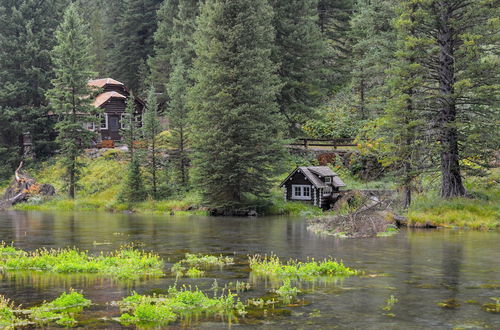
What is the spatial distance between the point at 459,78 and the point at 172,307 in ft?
96.0

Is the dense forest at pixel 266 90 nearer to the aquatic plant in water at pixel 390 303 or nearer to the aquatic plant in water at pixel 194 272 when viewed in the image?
the aquatic plant in water at pixel 194 272

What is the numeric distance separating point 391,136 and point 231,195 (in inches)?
542

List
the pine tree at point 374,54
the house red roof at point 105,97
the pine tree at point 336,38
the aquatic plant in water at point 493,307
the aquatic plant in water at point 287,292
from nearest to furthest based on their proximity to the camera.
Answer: the aquatic plant in water at point 493,307
the aquatic plant in water at point 287,292
the pine tree at point 374,54
the house red roof at point 105,97
the pine tree at point 336,38

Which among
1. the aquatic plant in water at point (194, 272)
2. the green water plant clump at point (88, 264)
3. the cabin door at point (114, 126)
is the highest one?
the cabin door at point (114, 126)

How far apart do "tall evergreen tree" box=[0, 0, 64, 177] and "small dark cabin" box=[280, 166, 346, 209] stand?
108ft

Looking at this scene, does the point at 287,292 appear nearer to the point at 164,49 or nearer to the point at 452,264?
the point at 452,264

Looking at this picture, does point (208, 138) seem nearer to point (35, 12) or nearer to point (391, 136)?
point (391, 136)

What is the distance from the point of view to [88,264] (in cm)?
2162

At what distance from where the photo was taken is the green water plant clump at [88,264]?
21047mm

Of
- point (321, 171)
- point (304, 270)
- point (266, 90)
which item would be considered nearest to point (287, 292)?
point (304, 270)

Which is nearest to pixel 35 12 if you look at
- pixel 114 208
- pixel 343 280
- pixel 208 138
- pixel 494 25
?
pixel 114 208

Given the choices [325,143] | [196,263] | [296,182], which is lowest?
[196,263]

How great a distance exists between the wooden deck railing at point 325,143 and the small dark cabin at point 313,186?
28.1 ft

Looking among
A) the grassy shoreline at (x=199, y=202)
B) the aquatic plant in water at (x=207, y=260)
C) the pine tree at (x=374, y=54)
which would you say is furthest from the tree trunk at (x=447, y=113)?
the aquatic plant in water at (x=207, y=260)
